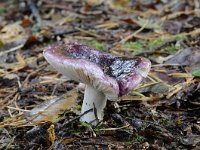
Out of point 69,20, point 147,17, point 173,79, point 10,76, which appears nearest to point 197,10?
point 147,17

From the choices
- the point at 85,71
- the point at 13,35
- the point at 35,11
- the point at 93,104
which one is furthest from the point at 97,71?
the point at 35,11

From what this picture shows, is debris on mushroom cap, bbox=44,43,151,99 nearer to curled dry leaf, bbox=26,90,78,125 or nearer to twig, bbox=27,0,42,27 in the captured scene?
curled dry leaf, bbox=26,90,78,125

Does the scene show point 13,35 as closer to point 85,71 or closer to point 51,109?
point 51,109

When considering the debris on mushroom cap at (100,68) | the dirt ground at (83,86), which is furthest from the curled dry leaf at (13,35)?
the debris on mushroom cap at (100,68)

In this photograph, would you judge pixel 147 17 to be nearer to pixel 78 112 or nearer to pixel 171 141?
pixel 78 112

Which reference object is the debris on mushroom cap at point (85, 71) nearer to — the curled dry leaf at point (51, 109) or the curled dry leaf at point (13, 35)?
the curled dry leaf at point (51, 109)

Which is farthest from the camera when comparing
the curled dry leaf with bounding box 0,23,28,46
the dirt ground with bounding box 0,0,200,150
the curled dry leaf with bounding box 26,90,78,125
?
the curled dry leaf with bounding box 0,23,28,46

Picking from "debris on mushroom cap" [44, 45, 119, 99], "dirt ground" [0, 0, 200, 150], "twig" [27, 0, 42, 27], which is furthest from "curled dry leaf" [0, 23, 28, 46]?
"debris on mushroom cap" [44, 45, 119, 99]
